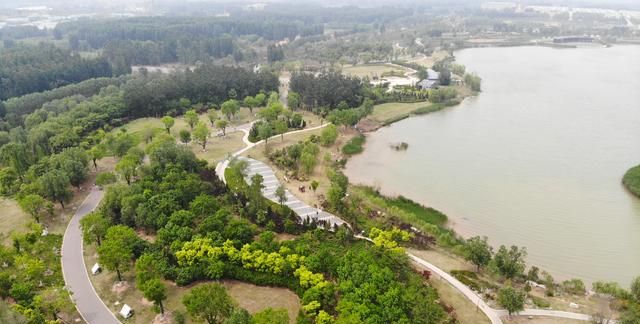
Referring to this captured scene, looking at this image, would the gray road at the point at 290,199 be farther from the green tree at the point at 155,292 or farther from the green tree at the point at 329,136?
the green tree at the point at 155,292

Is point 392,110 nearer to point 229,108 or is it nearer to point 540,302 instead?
point 229,108

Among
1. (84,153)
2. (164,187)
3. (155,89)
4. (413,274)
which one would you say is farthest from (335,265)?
(155,89)

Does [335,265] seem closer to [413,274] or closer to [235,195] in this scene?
[413,274]

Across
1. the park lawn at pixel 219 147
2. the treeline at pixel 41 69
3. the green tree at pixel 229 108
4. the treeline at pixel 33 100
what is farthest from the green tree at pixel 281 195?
the treeline at pixel 41 69

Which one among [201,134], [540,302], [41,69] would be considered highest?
[41,69]

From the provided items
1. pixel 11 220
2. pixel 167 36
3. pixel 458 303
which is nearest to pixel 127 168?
pixel 11 220

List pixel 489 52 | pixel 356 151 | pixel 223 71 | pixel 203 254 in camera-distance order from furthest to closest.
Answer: pixel 489 52 → pixel 223 71 → pixel 356 151 → pixel 203 254

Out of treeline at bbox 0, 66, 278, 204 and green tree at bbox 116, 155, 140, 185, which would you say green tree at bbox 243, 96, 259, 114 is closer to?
treeline at bbox 0, 66, 278, 204
